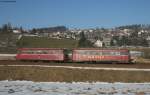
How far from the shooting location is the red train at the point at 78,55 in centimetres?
5781

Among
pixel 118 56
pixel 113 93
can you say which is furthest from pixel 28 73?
pixel 118 56

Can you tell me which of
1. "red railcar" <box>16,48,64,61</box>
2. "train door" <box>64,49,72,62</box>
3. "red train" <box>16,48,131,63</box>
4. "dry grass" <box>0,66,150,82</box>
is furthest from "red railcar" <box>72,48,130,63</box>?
"dry grass" <box>0,66,150,82</box>

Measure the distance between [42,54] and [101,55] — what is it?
11164 millimetres

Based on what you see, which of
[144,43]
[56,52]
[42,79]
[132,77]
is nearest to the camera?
[42,79]

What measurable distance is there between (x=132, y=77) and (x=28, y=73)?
33.7 feet

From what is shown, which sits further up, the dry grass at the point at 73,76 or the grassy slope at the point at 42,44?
the grassy slope at the point at 42,44

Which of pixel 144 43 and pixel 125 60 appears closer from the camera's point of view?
pixel 125 60

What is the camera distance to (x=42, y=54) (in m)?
62.4

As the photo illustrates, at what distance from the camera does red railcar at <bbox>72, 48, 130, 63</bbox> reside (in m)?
57.6

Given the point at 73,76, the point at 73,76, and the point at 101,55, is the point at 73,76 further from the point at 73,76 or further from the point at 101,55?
the point at 101,55

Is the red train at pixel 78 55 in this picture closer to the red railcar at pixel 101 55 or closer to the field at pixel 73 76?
the red railcar at pixel 101 55

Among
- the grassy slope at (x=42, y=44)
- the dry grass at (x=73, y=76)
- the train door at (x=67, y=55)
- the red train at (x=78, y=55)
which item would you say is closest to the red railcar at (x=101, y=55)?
the red train at (x=78, y=55)

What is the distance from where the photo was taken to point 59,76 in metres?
32.6

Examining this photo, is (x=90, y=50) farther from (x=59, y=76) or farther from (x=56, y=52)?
(x=59, y=76)
